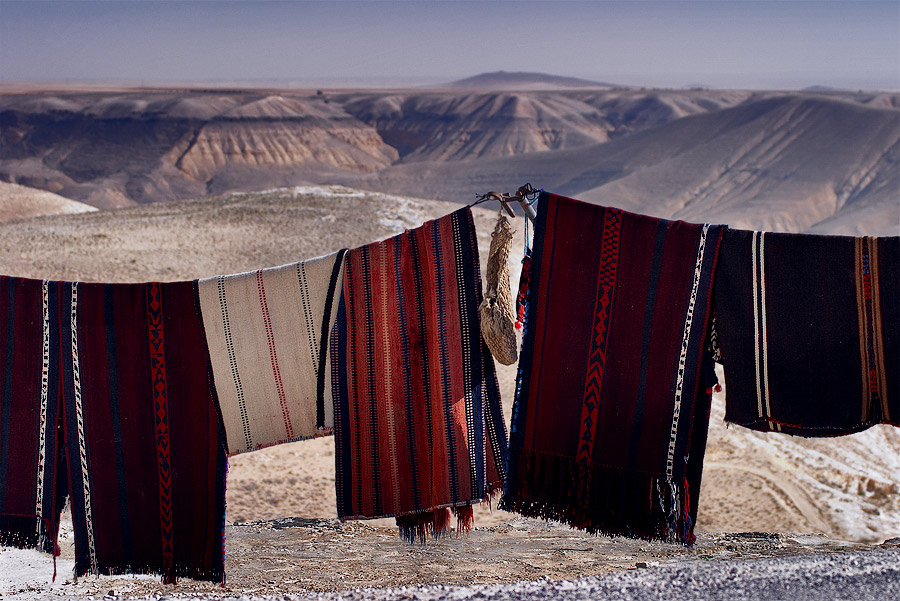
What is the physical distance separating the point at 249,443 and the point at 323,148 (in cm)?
7255

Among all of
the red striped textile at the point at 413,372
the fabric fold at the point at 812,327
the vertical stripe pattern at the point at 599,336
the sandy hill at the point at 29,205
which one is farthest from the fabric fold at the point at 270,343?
the sandy hill at the point at 29,205

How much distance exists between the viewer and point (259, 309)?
3631 millimetres

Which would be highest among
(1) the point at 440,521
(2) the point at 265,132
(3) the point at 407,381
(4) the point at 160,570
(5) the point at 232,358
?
(2) the point at 265,132

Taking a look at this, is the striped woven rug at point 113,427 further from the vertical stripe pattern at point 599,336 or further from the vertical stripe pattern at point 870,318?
the vertical stripe pattern at point 870,318

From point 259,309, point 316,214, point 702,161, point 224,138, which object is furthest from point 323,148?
point 259,309

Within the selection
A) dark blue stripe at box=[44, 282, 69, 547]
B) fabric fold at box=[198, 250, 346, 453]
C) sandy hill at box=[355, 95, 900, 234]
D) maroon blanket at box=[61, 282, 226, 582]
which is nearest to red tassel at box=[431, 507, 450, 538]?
fabric fold at box=[198, 250, 346, 453]

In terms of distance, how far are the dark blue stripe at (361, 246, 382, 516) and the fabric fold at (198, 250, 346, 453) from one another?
0.39ft

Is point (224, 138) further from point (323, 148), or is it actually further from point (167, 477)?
point (167, 477)

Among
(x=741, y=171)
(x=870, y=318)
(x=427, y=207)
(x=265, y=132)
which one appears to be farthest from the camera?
(x=265, y=132)

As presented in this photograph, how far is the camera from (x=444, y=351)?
11.8 feet

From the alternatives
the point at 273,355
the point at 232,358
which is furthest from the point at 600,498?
the point at 232,358

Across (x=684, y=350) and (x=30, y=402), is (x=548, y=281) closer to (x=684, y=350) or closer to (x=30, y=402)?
(x=684, y=350)

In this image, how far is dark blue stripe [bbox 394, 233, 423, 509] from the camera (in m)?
3.57

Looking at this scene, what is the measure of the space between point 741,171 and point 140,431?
5002cm
